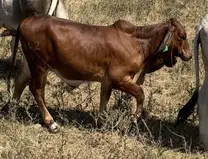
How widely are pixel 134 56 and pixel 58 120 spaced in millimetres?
995

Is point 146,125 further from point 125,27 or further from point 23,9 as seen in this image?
point 23,9

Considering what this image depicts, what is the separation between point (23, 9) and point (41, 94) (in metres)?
1.36

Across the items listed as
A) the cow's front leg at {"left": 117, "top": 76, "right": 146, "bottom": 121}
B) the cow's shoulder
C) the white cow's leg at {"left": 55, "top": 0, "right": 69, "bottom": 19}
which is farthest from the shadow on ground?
the white cow's leg at {"left": 55, "top": 0, "right": 69, "bottom": 19}

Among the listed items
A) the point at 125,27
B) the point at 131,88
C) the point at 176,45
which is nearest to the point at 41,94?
the point at 131,88

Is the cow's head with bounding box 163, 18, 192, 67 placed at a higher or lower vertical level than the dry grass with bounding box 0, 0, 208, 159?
higher

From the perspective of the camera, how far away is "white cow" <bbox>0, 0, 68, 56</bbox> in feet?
20.1

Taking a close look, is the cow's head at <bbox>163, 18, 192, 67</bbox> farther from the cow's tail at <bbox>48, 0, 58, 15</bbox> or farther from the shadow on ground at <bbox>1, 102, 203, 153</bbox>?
the cow's tail at <bbox>48, 0, 58, 15</bbox>

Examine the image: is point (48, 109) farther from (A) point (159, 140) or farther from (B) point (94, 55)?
(A) point (159, 140)

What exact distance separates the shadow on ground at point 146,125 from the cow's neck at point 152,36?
0.67 m

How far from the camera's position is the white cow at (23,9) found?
6.14 metres

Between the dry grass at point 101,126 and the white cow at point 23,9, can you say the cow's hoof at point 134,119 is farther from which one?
the white cow at point 23,9

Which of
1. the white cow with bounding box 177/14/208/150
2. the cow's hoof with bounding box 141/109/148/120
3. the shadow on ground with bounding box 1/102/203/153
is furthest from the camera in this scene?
the cow's hoof with bounding box 141/109/148/120

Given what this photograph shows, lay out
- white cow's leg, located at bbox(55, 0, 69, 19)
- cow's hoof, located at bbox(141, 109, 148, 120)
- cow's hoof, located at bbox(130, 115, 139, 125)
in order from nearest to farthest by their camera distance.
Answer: cow's hoof, located at bbox(130, 115, 139, 125), cow's hoof, located at bbox(141, 109, 148, 120), white cow's leg, located at bbox(55, 0, 69, 19)

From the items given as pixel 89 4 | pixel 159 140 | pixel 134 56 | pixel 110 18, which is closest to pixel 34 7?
pixel 134 56
